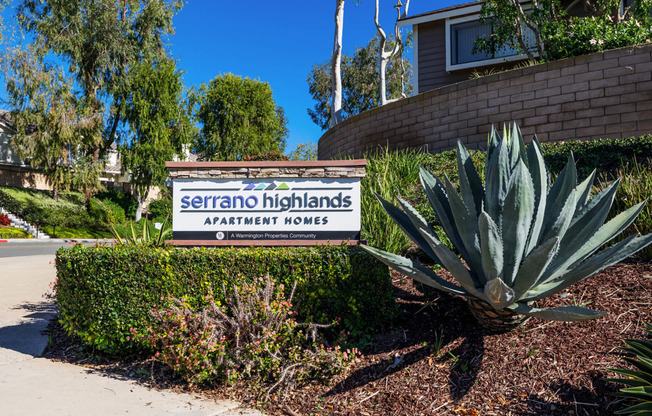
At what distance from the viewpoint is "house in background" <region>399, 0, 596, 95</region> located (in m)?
17.9

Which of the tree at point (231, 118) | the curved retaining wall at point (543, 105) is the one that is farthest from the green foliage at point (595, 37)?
the tree at point (231, 118)

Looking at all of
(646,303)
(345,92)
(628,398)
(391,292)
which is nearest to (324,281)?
(391,292)

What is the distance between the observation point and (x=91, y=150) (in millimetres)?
30922

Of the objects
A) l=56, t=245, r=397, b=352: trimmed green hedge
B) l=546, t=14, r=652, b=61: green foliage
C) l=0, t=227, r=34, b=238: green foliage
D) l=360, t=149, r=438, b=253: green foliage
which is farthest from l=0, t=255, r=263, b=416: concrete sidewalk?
l=0, t=227, r=34, b=238: green foliage

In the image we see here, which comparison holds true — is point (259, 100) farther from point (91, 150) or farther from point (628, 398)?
point (628, 398)

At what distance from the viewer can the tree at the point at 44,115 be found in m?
26.2

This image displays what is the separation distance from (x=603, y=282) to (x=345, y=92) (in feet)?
120

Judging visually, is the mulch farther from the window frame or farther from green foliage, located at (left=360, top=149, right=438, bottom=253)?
the window frame

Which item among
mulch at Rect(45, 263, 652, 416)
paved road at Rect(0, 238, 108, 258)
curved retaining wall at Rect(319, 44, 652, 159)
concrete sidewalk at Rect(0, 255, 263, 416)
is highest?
curved retaining wall at Rect(319, 44, 652, 159)

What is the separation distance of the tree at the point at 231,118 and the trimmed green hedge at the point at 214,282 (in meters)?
29.8

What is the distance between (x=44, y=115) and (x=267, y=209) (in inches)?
1061

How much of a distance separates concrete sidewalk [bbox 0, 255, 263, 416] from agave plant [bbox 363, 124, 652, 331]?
80.4 inches

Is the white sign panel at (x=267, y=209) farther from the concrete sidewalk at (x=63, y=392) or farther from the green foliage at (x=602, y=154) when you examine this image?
the green foliage at (x=602, y=154)

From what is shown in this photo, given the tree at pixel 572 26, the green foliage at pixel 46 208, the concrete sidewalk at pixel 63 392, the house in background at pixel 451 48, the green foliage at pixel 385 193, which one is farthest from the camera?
the green foliage at pixel 46 208
